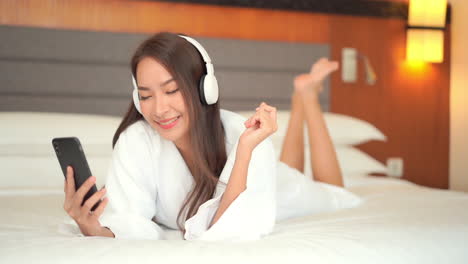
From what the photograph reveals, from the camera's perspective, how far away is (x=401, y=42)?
3.19 meters

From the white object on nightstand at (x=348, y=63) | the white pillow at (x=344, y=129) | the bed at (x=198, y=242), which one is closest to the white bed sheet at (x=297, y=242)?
the bed at (x=198, y=242)

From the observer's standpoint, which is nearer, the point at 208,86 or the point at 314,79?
the point at 208,86

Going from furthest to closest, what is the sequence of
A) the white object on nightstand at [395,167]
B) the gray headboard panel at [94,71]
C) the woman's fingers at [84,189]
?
1. the white object on nightstand at [395,167]
2. the gray headboard panel at [94,71]
3. the woman's fingers at [84,189]

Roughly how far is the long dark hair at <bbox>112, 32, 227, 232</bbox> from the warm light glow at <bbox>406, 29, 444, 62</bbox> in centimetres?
200

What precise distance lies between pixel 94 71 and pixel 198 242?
161 centimetres

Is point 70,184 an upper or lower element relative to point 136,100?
lower

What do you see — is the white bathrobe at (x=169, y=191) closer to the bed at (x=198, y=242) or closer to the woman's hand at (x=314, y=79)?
the bed at (x=198, y=242)

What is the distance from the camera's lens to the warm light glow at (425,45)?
10.3ft

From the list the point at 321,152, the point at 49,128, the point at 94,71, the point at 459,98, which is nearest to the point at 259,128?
the point at 321,152

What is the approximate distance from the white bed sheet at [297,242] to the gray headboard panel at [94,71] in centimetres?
86

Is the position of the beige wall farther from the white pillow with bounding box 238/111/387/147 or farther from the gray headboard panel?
the gray headboard panel

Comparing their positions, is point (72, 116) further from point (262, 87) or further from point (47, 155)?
point (262, 87)

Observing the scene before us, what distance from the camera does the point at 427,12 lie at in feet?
10.2

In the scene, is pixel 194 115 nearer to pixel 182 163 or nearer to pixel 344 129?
pixel 182 163
